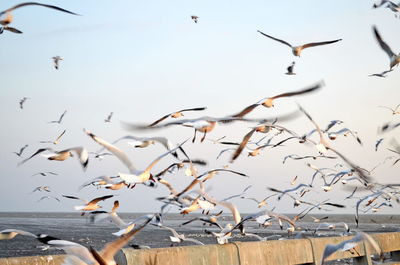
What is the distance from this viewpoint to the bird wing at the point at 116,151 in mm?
6411

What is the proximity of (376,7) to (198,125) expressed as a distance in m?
4.35

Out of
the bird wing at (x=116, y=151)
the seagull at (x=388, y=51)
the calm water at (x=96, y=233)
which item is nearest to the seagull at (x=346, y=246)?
the bird wing at (x=116, y=151)

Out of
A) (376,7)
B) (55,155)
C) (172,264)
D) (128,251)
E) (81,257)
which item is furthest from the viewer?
(376,7)

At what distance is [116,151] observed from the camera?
22.2ft

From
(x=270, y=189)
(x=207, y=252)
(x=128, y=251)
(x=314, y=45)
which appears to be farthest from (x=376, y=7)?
(x=128, y=251)

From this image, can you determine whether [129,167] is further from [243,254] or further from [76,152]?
[243,254]

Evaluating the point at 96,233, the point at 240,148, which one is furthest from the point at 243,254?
the point at 96,233

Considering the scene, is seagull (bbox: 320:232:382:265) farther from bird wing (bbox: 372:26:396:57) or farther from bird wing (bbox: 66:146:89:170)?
bird wing (bbox: 372:26:396:57)

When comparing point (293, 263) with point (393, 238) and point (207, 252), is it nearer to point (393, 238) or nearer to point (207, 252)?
point (207, 252)

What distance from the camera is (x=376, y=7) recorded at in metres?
10.0

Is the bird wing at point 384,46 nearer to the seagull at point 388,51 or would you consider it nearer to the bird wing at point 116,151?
the seagull at point 388,51

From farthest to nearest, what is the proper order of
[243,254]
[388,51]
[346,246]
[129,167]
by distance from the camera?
[388,51]
[243,254]
[129,167]
[346,246]

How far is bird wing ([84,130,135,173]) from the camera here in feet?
21.0

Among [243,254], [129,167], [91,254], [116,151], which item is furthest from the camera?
[243,254]
